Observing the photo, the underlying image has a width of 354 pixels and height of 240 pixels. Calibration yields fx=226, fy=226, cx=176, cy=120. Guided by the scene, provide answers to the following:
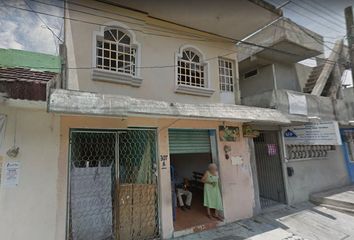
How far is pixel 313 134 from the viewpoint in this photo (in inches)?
325

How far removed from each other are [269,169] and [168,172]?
513cm

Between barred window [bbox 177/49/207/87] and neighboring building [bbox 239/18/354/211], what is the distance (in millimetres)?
2524

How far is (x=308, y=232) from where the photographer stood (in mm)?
6309

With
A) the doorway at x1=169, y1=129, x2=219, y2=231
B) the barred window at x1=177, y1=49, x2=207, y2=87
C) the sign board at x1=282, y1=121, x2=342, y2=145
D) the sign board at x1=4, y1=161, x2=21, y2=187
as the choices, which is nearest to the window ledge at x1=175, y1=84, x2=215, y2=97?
the barred window at x1=177, y1=49, x2=207, y2=87

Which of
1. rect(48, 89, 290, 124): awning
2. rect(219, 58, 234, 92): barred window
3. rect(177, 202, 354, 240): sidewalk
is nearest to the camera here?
rect(48, 89, 290, 124): awning

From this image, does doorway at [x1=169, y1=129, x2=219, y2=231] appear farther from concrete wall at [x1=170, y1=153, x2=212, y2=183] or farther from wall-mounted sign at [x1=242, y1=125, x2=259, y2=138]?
concrete wall at [x1=170, y1=153, x2=212, y2=183]

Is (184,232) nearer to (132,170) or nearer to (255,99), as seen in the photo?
(132,170)

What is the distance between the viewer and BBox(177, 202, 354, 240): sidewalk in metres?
5.86

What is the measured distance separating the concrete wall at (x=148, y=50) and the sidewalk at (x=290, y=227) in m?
3.81

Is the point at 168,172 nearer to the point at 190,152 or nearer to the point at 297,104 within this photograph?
the point at 190,152

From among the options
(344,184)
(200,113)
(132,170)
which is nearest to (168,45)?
(200,113)

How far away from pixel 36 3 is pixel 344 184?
1413 centimetres

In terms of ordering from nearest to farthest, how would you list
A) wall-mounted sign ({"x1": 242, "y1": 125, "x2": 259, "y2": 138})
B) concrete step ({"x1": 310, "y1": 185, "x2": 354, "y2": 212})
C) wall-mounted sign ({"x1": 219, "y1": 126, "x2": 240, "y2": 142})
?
wall-mounted sign ({"x1": 219, "y1": 126, "x2": 240, "y2": 142}) < wall-mounted sign ({"x1": 242, "y1": 125, "x2": 259, "y2": 138}) < concrete step ({"x1": 310, "y1": 185, "x2": 354, "y2": 212})

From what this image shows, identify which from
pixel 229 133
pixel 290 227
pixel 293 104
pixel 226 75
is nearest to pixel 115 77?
pixel 229 133
